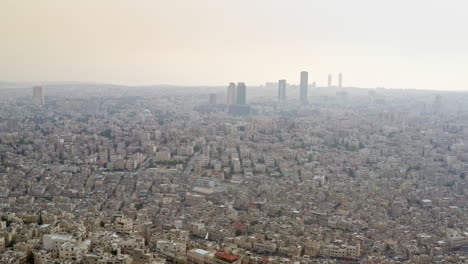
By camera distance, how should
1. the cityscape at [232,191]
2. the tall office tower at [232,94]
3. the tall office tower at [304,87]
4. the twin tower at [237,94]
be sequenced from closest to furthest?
1. the cityscape at [232,191]
2. the twin tower at [237,94]
3. the tall office tower at [232,94]
4. the tall office tower at [304,87]

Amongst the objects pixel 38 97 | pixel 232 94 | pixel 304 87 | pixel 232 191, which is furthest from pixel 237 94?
pixel 232 191

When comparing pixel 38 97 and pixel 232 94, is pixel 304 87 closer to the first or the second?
pixel 232 94

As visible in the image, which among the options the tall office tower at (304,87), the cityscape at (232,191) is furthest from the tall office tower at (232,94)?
the cityscape at (232,191)

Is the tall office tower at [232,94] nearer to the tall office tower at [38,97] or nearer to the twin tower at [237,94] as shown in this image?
the twin tower at [237,94]

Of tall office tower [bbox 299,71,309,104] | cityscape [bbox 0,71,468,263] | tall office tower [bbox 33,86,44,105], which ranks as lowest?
cityscape [bbox 0,71,468,263]

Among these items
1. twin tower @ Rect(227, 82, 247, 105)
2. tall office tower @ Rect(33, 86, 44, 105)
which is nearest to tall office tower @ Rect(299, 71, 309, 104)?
twin tower @ Rect(227, 82, 247, 105)

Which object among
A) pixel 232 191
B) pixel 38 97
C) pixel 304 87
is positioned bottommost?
pixel 232 191

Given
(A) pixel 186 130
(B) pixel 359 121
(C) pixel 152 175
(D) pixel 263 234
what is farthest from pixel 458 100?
(D) pixel 263 234

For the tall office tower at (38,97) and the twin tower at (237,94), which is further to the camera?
the twin tower at (237,94)

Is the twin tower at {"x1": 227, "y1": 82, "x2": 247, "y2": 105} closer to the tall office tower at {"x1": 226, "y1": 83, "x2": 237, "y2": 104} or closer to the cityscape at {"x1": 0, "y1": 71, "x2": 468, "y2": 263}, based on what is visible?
the tall office tower at {"x1": 226, "y1": 83, "x2": 237, "y2": 104}

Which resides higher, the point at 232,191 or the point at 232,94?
the point at 232,94
